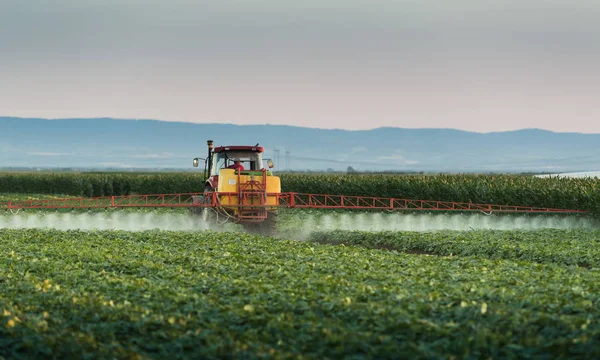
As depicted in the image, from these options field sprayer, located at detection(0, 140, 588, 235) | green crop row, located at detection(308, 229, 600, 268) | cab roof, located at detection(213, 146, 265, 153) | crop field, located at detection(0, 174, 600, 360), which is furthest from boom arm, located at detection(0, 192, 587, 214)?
crop field, located at detection(0, 174, 600, 360)

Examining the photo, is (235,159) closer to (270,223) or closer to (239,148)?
(239,148)

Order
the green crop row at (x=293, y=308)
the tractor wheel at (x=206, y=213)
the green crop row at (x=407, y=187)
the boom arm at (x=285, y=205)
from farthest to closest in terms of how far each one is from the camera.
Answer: the green crop row at (x=407, y=187)
the tractor wheel at (x=206, y=213)
the boom arm at (x=285, y=205)
the green crop row at (x=293, y=308)

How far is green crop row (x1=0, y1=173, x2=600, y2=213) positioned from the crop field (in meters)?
11.9

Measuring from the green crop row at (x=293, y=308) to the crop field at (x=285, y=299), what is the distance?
0.02 metres

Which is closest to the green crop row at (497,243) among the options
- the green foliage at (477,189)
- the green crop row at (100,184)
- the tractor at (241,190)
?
the tractor at (241,190)

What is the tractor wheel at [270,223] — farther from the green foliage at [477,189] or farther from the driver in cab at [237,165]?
the green foliage at [477,189]

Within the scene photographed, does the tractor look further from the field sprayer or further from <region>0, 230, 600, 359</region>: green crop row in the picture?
<region>0, 230, 600, 359</region>: green crop row

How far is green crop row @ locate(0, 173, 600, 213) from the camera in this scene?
32.1m

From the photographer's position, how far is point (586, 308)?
9.46 metres

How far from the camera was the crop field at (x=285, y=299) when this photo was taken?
8.02m

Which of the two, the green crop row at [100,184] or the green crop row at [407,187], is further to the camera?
the green crop row at [100,184]

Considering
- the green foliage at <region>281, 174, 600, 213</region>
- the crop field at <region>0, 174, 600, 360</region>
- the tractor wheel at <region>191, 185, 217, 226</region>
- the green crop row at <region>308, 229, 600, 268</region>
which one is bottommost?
the green crop row at <region>308, 229, 600, 268</region>

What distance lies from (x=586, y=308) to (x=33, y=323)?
7007 millimetres

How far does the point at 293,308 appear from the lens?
9.50 m
